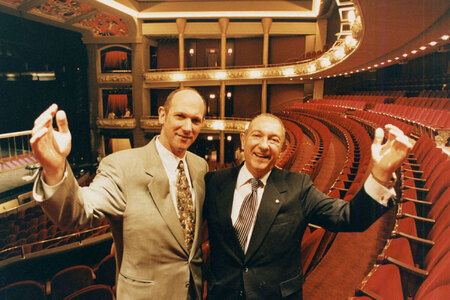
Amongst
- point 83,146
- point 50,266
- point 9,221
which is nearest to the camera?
point 50,266

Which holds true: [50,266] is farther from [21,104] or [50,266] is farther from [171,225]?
[21,104]

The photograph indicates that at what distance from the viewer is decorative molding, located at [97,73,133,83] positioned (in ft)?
34.2

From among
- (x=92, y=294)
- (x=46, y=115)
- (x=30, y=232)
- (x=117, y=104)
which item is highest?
(x=46, y=115)

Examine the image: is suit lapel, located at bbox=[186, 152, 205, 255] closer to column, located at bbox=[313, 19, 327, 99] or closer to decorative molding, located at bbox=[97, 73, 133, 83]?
column, located at bbox=[313, 19, 327, 99]

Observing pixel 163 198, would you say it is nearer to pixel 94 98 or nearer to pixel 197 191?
pixel 197 191

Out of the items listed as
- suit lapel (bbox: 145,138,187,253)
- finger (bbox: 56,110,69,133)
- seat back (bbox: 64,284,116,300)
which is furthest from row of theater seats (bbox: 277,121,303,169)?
finger (bbox: 56,110,69,133)

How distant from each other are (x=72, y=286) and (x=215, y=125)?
27.5ft

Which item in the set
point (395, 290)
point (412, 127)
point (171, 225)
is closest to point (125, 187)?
point (171, 225)

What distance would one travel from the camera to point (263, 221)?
0.80 meters

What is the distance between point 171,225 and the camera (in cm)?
77

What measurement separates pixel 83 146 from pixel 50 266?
29.3ft

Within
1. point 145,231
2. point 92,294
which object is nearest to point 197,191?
point 145,231

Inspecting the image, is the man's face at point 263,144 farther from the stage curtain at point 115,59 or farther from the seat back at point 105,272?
the stage curtain at point 115,59

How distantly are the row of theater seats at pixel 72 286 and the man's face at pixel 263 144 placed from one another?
1.21 metres
